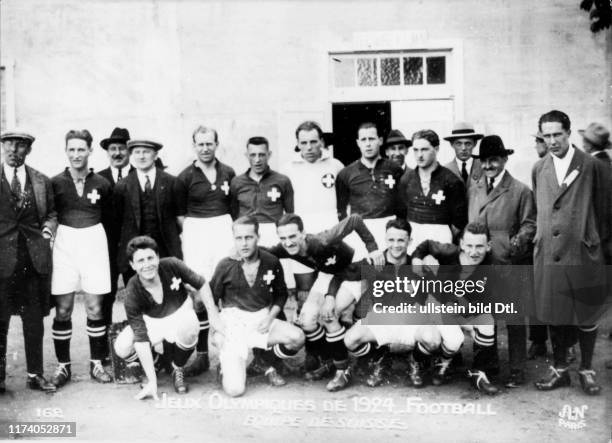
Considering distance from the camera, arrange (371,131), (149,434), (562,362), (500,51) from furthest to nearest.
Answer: (500,51)
(371,131)
(562,362)
(149,434)

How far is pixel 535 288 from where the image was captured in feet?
12.7

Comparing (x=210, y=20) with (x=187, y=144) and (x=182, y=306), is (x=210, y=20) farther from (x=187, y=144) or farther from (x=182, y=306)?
(x=182, y=306)

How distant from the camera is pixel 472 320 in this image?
12.7 ft

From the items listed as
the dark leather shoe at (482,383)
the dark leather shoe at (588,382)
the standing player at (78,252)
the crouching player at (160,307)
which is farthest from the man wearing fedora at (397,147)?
the standing player at (78,252)

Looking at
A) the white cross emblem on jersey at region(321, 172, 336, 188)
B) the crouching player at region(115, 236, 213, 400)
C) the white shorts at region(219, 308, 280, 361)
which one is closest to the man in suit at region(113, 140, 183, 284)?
the crouching player at region(115, 236, 213, 400)

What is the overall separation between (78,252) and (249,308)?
44.5 inches

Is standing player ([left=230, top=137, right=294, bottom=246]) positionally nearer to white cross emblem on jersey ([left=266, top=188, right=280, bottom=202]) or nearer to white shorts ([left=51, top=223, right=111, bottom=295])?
white cross emblem on jersey ([left=266, top=188, right=280, bottom=202])

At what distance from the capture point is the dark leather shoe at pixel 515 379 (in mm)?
3859

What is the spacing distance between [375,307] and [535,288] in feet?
3.10

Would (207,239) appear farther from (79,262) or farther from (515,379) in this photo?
(515,379)

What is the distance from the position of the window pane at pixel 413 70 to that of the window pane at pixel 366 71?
25 cm

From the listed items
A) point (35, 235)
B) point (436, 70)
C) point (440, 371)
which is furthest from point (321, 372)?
point (436, 70)

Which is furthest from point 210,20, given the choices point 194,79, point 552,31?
point 552,31

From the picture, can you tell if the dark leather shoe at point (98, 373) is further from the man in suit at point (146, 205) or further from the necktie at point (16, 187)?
the necktie at point (16, 187)
